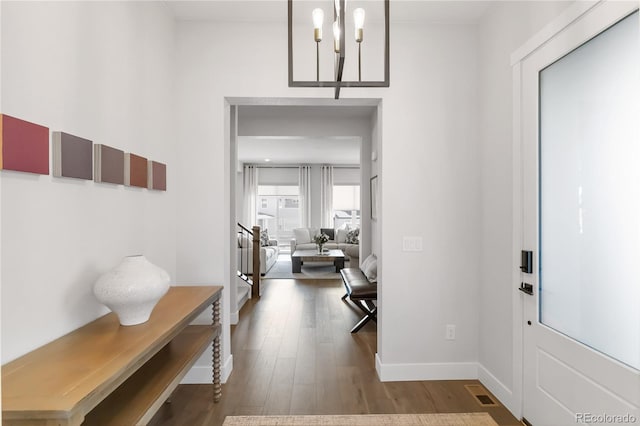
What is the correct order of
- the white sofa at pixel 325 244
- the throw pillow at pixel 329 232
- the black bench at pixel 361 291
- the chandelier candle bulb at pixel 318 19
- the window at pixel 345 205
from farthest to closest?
the window at pixel 345 205 < the throw pillow at pixel 329 232 < the white sofa at pixel 325 244 < the black bench at pixel 361 291 < the chandelier candle bulb at pixel 318 19

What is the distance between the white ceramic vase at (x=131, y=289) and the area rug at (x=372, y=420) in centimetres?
102

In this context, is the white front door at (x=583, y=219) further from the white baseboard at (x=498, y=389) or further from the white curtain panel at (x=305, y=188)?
the white curtain panel at (x=305, y=188)

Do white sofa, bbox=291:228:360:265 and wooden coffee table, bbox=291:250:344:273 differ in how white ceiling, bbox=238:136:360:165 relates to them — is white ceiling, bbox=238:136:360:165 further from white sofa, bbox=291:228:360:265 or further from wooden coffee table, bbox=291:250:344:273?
wooden coffee table, bbox=291:250:344:273

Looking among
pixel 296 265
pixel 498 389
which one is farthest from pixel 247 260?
pixel 498 389

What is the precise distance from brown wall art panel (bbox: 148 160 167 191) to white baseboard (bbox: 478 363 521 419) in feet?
8.79

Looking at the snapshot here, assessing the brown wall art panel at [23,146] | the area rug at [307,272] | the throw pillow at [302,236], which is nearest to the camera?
the brown wall art panel at [23,146]

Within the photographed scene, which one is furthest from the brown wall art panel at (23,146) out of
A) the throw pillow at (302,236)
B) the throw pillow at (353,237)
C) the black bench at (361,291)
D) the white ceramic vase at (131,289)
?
the throw pillow at (302,236)

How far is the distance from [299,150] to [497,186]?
589 cm

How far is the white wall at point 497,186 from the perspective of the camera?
7.54ft

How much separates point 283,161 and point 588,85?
8.38 meters

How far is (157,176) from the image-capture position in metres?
2.33

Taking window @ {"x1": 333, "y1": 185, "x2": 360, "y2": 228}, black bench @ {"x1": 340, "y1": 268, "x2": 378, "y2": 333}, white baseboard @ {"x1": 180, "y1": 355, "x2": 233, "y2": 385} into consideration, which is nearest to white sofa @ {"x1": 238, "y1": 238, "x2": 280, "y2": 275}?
black bench @ {"x1": 340, "y1": 268, "x2": 378, "y2": 333}

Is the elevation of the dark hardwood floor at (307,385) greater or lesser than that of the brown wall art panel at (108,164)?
lesser

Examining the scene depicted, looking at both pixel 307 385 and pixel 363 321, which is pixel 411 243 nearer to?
pixel 307 385
